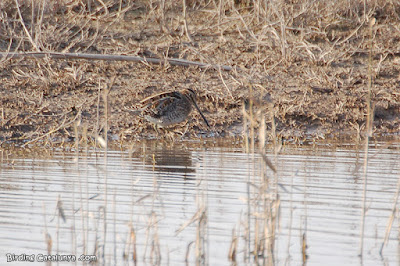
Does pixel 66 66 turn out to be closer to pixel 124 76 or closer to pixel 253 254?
pixel 124 76

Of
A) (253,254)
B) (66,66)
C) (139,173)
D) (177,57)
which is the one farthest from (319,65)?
(253,254)

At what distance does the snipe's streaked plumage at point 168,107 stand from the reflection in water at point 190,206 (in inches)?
28.0

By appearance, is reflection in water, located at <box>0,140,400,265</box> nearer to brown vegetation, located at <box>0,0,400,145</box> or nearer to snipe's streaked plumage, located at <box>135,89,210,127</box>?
snipe's streaked plumage, located at <box>135,89,210,127</box>

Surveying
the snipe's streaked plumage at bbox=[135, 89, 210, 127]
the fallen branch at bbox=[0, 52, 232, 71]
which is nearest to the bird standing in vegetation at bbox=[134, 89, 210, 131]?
the snipe's streaked plumage at bbox=[135, 89, 210, 127]

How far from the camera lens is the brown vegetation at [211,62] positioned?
368 inches

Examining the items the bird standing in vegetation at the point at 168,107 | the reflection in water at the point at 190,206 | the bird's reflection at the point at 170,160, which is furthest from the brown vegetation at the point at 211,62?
the reflection in water at the point at 190,206

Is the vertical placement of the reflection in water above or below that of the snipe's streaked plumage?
below

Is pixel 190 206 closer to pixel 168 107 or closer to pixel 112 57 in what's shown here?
pixel 168 107

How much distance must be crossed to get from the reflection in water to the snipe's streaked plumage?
2.33ft

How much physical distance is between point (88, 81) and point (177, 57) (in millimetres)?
1397

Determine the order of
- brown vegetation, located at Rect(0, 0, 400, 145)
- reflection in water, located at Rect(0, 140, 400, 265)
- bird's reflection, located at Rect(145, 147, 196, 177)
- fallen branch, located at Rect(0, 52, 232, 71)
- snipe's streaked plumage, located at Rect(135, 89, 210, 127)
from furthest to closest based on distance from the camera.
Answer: fallen branch, located at Rect(0, 52, 232, 71)
brown vegetation, located at Rect(0, 0, 400, 145)
snipe's streaked plumage, located at Rect(135, 89, 210, 127)
bird's reflection, located at Rect(145, 147, 196, 177)
reflection in water, located at Rect(0, 140, 400, 265)

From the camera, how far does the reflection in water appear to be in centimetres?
494

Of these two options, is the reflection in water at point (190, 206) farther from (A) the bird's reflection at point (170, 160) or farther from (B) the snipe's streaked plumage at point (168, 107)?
(B) the snipe's streaked plumage at point (168, 107)

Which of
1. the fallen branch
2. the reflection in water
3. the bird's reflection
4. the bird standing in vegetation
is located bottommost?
the reflection in water
